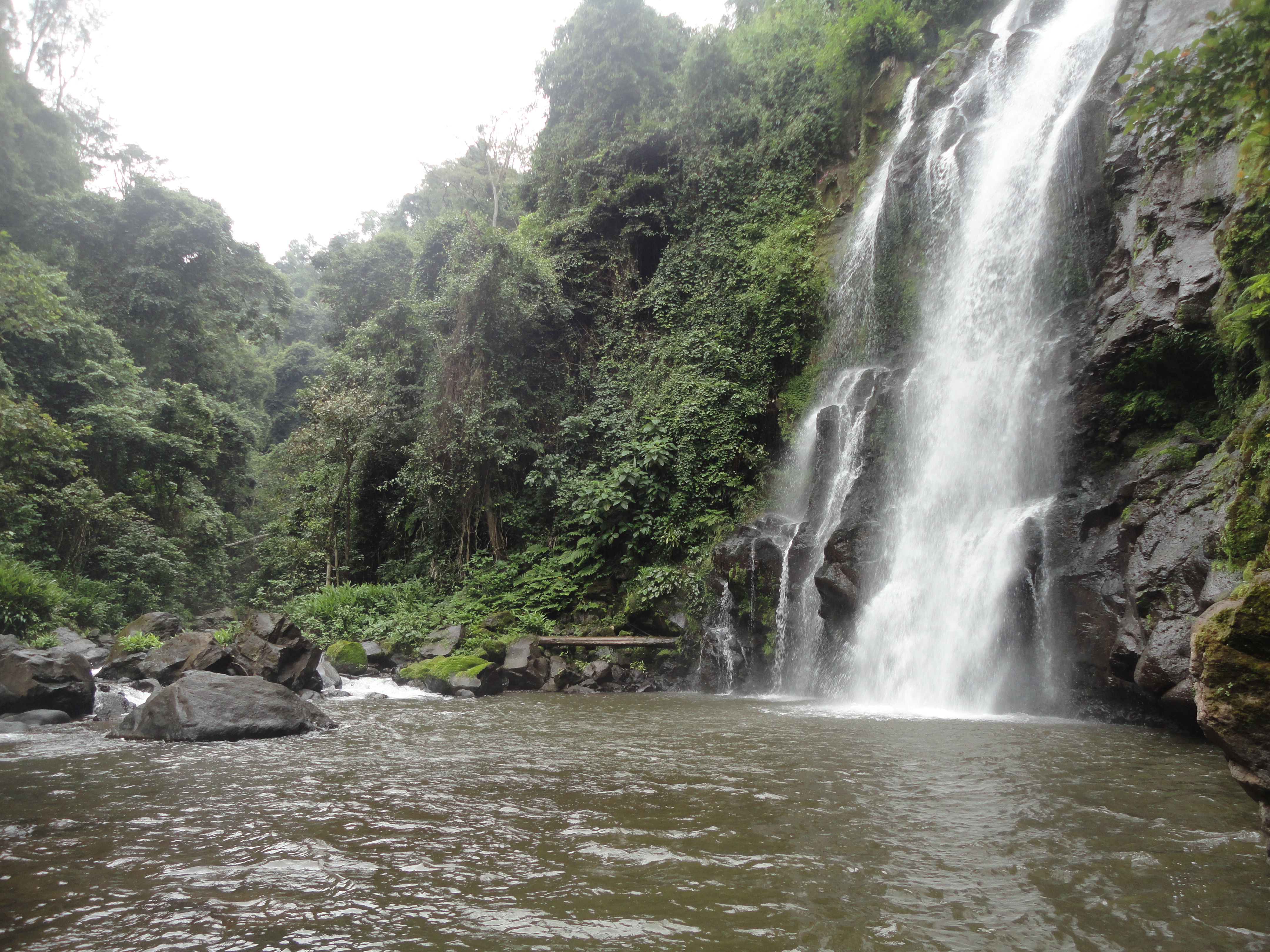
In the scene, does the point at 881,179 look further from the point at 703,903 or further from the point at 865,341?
the point at 703,903

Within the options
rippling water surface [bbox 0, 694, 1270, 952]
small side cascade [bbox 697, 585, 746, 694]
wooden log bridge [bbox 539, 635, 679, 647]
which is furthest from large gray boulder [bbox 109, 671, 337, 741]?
small side cascade [bbox 697, 585, 746, 694]

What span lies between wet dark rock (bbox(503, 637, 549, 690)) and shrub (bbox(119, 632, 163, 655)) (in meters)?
5.67

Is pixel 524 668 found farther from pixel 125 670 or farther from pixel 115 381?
pixel 115 381

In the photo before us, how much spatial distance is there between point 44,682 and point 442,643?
6605 mm

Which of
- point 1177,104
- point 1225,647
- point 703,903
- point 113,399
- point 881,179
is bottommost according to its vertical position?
point 703,903

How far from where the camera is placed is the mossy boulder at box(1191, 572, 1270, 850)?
2840 millimetres

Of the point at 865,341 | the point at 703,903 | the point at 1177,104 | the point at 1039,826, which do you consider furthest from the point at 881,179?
the point at 703,903

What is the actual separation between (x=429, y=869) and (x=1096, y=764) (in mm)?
5043

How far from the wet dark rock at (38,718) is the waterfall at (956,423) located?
33.8ft

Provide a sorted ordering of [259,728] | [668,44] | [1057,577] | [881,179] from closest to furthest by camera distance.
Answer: [259,728] < [1057,577] < [881,179] < [668,44]

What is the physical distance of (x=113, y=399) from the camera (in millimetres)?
18922

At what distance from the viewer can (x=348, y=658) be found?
1365 centimetres

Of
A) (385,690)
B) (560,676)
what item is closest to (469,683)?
(385,690)

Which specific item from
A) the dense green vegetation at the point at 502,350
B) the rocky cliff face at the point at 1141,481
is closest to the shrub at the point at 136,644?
the dense green vegetation at the point at 502,350
